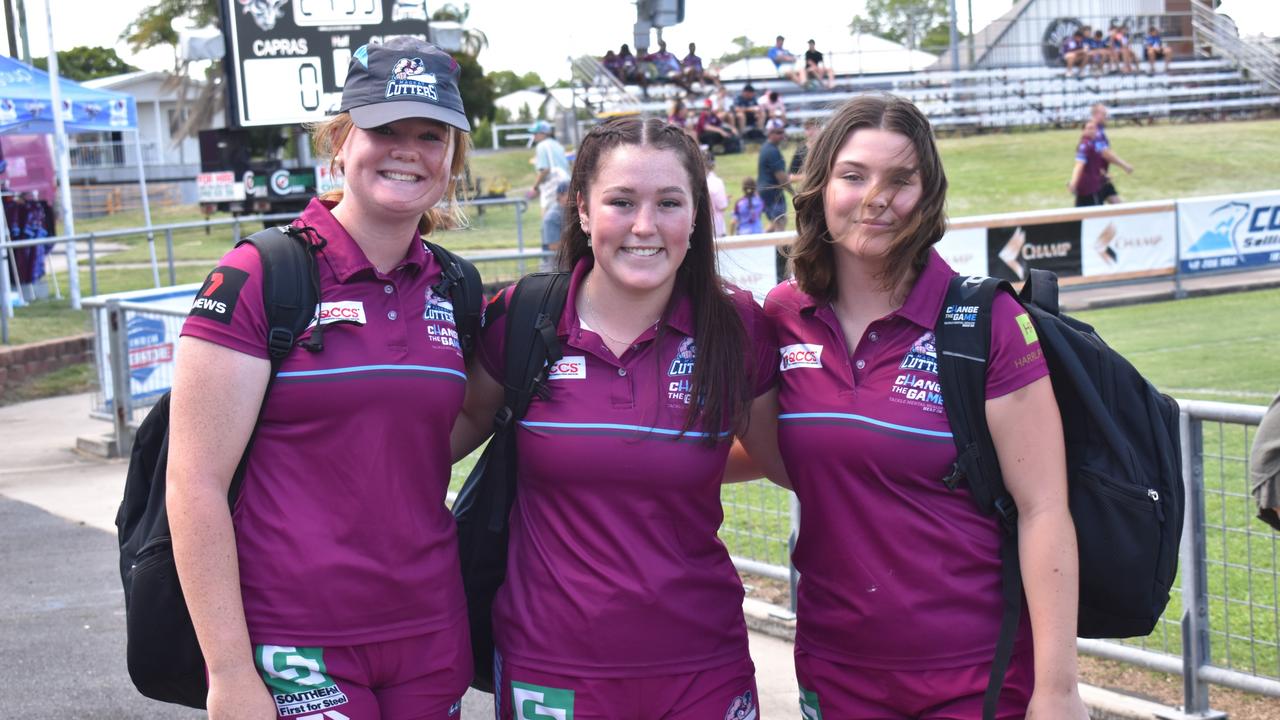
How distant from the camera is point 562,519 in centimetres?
285

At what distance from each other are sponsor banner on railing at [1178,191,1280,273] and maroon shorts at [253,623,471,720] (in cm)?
1690

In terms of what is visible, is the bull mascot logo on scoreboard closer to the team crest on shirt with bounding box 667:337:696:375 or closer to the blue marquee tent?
the blue marquee tent

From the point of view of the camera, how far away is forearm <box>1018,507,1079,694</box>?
8.56 ft

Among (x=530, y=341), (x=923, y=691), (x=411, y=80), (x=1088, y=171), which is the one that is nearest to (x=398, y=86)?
(x=411, y=80)

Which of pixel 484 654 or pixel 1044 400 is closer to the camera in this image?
pixel 1044 400

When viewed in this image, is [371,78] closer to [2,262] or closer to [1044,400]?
[1044,400]

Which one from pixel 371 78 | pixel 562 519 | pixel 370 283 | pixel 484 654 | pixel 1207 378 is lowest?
pixel 1207 378

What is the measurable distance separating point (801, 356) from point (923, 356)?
27 centimetres

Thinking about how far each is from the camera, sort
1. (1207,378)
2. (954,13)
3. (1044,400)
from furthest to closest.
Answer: (954,13)
(1207,378)
(1044,400)

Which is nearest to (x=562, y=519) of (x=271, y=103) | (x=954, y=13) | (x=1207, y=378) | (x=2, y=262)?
(x=1207, y=378)

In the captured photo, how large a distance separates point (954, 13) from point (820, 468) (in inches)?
1615

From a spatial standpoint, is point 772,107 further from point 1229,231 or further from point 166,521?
point 166,521

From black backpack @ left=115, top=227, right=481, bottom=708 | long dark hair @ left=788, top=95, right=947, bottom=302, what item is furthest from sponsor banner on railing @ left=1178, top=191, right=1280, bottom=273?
black backpack @ left=115, top=227, right=481, bottom=708

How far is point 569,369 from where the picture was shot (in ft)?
9.53
